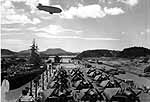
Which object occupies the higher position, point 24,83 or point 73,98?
point 73,98

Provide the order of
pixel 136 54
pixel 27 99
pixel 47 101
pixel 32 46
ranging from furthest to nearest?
1. pixel 136 54
2. pixel 32 46
3. pixel 27 99
4. pixel 47 101

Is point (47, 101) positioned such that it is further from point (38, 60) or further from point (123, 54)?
point (123, 54)

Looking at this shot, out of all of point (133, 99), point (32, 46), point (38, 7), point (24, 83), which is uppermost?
point (38, 7)

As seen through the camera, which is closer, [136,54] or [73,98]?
[73,98]

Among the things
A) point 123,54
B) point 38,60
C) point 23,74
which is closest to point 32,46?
point 38,60

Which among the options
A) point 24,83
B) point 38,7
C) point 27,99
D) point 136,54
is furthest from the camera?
point 136,54

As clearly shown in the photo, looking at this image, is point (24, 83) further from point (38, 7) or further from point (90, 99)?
point (90, 99)

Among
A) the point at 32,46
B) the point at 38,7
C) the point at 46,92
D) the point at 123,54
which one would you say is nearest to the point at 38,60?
the point at 32,46

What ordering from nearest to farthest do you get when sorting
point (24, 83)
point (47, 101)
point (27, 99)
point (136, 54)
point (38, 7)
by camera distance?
1. point (47, 101)
2. point (27, 99)
3. point (38, 7)
4. point (24, 83)
5. point (136, 54)

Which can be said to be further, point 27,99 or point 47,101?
point 27,99
